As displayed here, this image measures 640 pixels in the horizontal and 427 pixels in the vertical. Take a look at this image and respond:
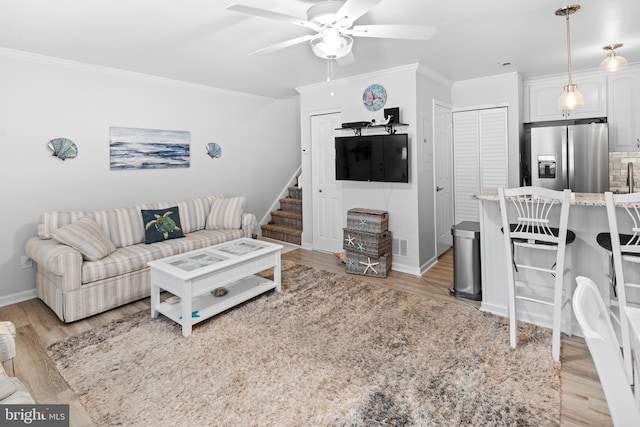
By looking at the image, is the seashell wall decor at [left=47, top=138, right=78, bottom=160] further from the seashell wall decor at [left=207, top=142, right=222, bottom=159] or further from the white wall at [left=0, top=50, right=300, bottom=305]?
the seashell wall decor at [left=207, top=142, right=222, bottom=159]

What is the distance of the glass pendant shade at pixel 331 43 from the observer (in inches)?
90.8

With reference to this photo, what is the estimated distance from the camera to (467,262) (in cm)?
343

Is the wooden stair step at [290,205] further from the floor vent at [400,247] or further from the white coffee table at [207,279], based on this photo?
the white coffee table at [207,279]

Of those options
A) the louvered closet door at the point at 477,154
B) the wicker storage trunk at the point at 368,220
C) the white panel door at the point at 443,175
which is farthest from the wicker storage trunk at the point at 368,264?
the louvered closet door at the point at 477,154

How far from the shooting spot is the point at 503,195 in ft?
8.05

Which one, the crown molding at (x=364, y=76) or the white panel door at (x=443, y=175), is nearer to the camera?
the crown molding at (x=364, y=76)

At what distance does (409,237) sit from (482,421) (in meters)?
2.58

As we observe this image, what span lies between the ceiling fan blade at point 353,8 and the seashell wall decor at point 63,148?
Answer: 328 centimetres

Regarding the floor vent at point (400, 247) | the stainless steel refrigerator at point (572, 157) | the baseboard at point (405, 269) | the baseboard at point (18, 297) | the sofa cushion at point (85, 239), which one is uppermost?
the stainless steel refrigerator at point (572, 157)

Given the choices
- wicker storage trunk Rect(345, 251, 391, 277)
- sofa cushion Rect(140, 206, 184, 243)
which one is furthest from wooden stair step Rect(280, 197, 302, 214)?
sofa cushion Rect(140, 206, 184, 243)

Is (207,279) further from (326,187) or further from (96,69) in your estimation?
(96,69)

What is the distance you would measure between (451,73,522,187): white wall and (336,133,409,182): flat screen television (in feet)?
4.90

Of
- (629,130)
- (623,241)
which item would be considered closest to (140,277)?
(623,241)

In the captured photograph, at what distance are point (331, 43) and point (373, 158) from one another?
2.05 metres
